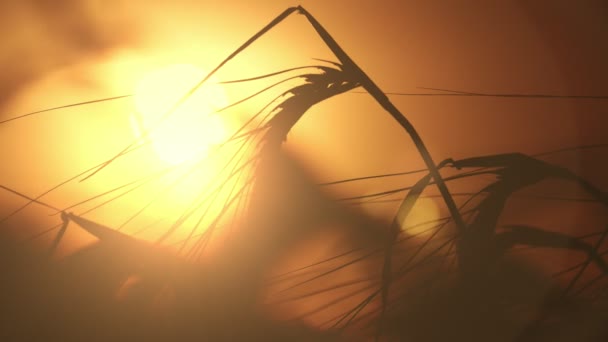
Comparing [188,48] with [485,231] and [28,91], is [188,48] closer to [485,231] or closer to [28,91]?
[28,91]

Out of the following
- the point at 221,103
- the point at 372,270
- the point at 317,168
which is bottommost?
the point at 372,270

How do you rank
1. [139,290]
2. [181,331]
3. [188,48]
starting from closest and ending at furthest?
1. [139,290]
2. [181,331]
3. [188,48]

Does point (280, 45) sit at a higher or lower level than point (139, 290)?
higher

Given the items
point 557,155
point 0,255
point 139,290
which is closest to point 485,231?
point 139,290

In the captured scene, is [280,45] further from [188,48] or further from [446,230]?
[446,230]

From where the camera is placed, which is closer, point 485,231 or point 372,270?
point 485,231

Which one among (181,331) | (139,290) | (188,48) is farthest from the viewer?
(188,48)
